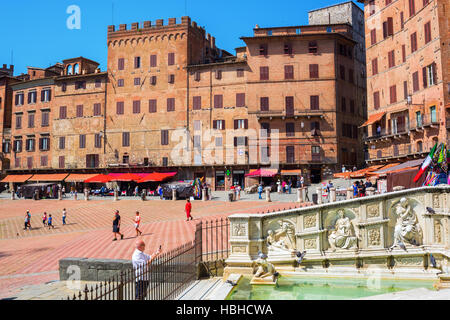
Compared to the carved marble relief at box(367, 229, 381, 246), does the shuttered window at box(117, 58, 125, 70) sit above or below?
above

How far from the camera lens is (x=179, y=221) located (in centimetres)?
2006

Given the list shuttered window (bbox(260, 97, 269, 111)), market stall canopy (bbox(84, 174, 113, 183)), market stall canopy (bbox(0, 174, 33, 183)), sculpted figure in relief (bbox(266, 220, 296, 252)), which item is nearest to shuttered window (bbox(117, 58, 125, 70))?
market stall canopy (bbox(84, 174, 113, 183))

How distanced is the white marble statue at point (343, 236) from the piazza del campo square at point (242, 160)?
0.06 m

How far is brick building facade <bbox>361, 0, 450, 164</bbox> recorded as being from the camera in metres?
26.0

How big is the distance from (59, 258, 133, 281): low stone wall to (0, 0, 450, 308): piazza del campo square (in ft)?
0.12

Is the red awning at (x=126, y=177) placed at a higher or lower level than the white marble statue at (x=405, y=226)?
higher

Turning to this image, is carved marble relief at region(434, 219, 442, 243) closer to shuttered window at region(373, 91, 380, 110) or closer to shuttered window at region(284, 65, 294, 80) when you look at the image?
shuttered window at region(373, 91, 380, 110)

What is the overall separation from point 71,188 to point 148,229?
102 ft

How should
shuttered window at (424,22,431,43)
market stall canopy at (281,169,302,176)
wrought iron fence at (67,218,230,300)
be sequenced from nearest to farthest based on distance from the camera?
wrought iron fence at (67,218,230,300)
shuttered window at (424,22,431,43)
market stall canopy at (281,169,302,176)

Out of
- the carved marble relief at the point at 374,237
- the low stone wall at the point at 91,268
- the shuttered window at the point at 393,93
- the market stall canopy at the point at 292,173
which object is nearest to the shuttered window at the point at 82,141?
the market stall canopy at the point at 292,173

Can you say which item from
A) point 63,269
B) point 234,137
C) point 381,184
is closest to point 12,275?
point 63,269

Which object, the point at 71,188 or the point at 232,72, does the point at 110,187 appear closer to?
the point at 71,188

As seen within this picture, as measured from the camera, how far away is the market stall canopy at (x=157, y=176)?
4068 centimetres

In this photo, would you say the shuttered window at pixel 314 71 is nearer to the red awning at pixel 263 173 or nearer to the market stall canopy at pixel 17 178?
the red awning at pixel 263 173
